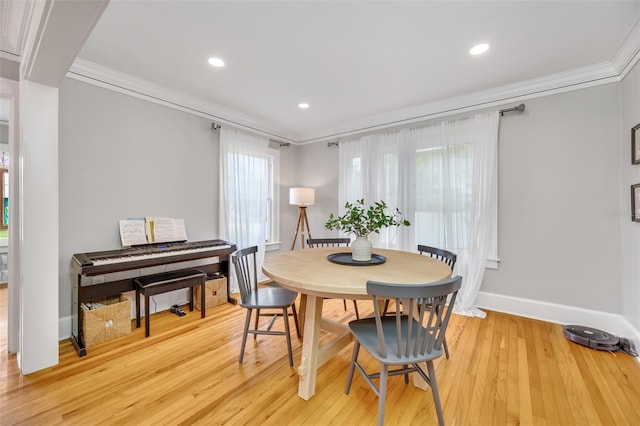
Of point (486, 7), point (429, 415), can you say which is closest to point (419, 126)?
point (486, 7)

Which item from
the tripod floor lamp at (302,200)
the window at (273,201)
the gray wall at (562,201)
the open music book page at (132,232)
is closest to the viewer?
the gray wall at (562,201)

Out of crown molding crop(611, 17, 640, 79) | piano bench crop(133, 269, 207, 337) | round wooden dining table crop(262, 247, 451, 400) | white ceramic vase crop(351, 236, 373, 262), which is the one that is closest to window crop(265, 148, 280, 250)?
piano bench crop(133, 269, 207, 337)

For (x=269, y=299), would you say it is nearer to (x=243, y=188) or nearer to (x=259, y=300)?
(x=259, y=300)

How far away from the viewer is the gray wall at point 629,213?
2268mm

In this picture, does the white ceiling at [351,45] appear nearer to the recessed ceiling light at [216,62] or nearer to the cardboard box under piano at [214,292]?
the recessed ceiling light at [216,62]

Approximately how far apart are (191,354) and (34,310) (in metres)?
1.15

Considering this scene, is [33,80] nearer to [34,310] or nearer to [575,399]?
[34,310]

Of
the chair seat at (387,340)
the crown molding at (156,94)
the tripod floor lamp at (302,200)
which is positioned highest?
the crown molding at (156,94)

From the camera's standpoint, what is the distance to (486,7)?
5.99ft

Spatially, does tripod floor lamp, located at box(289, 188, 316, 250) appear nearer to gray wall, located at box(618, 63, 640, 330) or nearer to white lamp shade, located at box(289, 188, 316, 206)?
white lamp shade, located at box(289, 188, 316, 206)

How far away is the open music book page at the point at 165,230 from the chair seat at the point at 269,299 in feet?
4.66

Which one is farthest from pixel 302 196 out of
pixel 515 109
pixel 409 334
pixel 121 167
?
pixel 409 334

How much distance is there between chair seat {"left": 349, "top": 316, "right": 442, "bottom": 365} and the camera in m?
1.40

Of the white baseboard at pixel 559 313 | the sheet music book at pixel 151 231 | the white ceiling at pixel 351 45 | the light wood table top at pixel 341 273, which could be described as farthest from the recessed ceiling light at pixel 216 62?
the white baseboard at pixel 559 313
